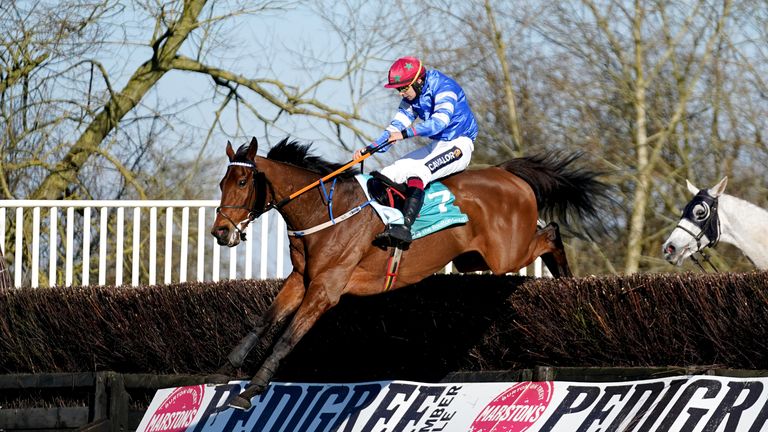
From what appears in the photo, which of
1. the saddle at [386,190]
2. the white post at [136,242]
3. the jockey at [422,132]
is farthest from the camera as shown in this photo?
the white post at [136,242]

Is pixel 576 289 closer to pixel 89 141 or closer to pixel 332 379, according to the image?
pixel 332 379

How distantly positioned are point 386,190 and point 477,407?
1383mm

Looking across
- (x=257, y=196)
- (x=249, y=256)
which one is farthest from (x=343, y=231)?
(x=249, y=256)

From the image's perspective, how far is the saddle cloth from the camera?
6.57m

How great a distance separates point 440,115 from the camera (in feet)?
21.9

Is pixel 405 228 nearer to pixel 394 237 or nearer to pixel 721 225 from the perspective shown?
pixel 394 237

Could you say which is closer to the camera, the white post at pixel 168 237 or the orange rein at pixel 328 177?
the orange rein at pixel 328 177

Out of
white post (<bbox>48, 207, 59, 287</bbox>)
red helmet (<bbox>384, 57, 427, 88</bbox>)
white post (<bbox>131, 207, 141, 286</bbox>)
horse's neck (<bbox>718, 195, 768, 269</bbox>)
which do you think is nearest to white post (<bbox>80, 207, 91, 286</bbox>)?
white post (<bbox>48, 207, 59, 287</bbox>)

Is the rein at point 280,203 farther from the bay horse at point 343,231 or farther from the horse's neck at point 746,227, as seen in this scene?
the horse's neck at point 746,227

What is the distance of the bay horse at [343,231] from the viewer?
615 cm

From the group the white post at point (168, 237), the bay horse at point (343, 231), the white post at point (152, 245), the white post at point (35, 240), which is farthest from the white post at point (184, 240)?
the bay horse at point (343, 231)

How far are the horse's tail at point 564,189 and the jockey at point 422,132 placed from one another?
2.02 feet

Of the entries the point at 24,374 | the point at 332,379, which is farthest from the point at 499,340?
the point at 24,374

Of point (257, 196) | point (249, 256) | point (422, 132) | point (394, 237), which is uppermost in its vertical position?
point (422, 132)
